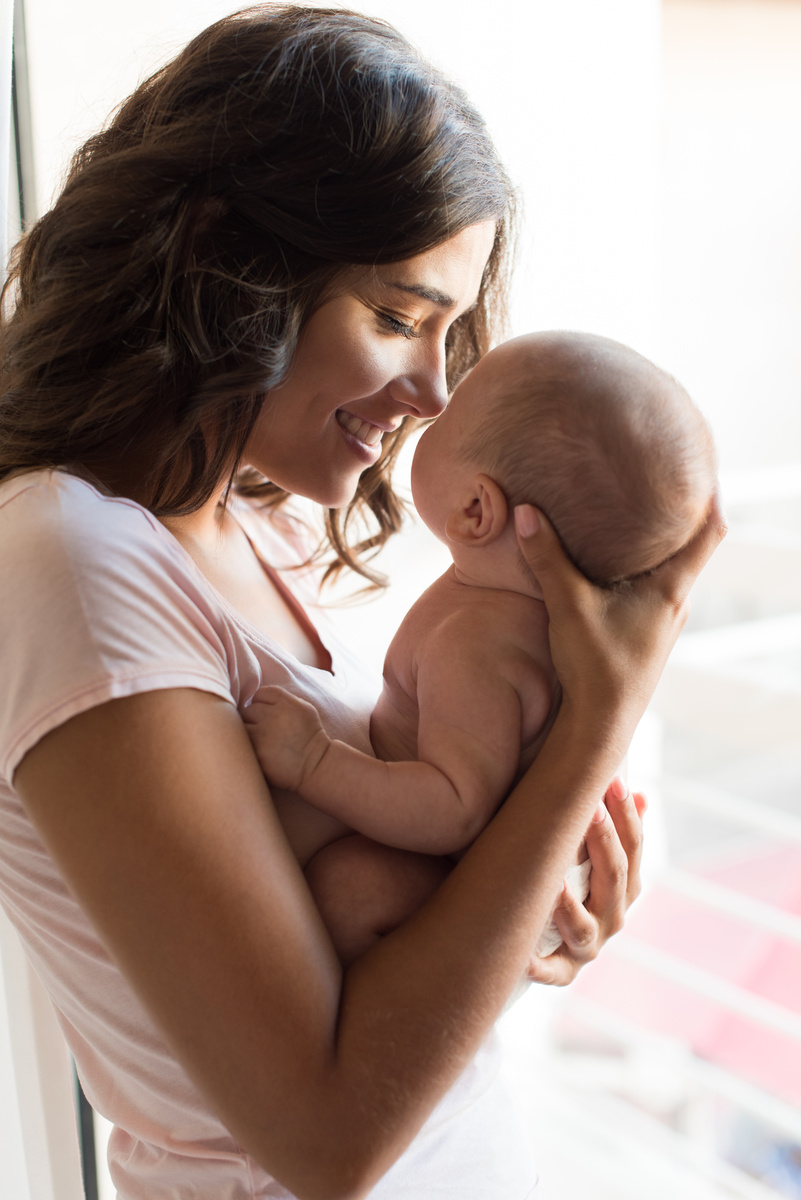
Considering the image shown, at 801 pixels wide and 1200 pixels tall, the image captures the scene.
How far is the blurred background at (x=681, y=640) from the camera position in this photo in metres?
1.39

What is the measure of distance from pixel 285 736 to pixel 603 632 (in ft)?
1.11

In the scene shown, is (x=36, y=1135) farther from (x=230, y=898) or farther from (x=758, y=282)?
(x=758, y=282)

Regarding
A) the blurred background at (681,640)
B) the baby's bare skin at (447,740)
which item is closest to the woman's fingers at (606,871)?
the baby's bare skin at (447,740)

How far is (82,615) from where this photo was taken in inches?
28.6

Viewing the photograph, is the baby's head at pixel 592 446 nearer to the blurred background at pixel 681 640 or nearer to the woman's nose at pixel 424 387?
the woman's nose at pixel 424 387

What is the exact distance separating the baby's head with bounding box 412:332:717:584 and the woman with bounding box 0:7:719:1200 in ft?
0.14

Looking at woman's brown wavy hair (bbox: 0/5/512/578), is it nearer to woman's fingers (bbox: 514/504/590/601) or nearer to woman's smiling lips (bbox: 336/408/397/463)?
woman's smiling lips (bbox: 336/408/397/463)

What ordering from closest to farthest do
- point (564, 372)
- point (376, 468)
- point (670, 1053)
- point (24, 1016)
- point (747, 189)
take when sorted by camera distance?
point (564, 372)
point (24, 1016)
point (376, 468)
point (670, 1053)
point (747, 189)

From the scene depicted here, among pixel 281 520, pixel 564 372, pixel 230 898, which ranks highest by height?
pixel 564 372

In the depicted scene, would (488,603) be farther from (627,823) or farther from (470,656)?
(627,823)

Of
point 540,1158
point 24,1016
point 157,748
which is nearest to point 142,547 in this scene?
point 157,748

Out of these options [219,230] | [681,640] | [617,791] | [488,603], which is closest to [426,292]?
[219,230]

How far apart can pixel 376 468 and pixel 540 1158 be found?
2.09 m

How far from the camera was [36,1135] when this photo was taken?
56.1 inches
